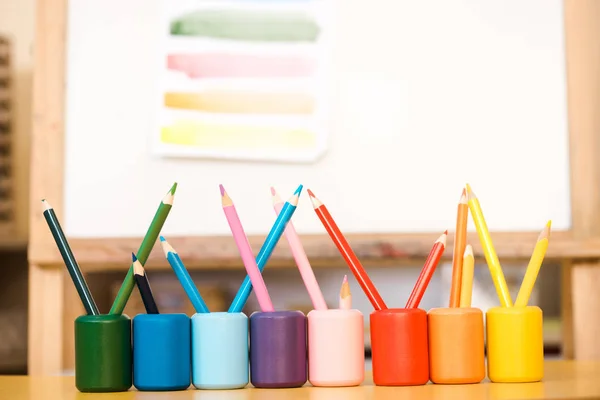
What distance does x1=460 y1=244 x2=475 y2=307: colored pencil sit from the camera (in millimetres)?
521

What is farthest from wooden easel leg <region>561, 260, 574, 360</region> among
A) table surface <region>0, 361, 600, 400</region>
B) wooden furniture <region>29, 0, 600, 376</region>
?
table surface <region>0, 361, 600, 400</region>

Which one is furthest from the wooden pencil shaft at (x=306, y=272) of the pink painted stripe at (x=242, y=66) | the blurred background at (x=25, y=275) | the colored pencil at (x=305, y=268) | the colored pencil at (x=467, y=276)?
the blurred background at (x=25, y=275)

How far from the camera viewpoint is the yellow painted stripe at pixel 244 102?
70 cm

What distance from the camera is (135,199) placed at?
70cm

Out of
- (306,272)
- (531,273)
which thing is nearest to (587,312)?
(531,273)

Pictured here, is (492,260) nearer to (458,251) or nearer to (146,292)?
(458,251)

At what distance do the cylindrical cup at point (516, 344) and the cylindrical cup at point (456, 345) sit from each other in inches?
0.5

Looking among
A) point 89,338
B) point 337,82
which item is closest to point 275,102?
point 337,82

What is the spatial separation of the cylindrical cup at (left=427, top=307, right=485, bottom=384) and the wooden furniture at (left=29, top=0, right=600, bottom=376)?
0.59 feet

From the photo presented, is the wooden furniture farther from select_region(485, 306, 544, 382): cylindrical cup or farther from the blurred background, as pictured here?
the blurred background

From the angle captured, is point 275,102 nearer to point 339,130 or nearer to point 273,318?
point 339,130

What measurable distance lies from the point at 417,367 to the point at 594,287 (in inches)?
10.9

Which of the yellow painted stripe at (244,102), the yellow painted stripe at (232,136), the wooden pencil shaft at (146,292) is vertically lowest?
the wooden pencil shaft at (146,292)

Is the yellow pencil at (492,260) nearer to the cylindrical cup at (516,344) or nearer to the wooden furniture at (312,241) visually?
the cylindrical cup at (516,344)
